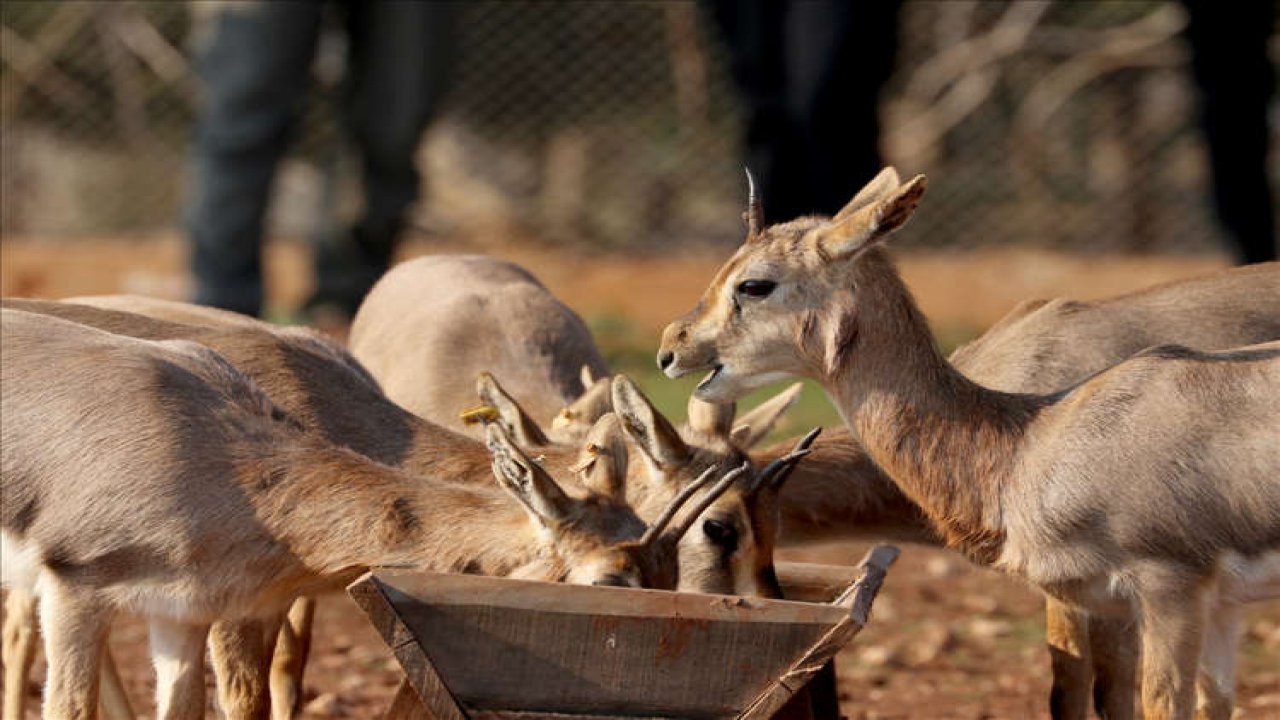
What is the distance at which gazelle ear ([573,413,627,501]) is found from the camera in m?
5.26

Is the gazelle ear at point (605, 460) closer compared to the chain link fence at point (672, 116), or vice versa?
the gazelle ear at point (605, 460)

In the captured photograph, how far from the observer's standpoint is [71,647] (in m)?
5.04

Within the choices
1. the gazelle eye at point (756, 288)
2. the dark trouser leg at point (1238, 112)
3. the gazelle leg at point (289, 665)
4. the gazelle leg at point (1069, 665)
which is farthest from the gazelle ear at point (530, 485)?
the dark trouser leg at point (1238, 112)

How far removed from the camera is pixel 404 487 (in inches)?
207

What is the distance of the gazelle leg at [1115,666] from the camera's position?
6.01m

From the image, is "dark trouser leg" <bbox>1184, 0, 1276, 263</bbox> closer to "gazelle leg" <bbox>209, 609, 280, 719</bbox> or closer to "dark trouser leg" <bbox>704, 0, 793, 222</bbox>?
"dark trouser leg" <bbox>704, 0, 793, 222</bbox>

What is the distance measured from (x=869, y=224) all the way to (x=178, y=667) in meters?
1.87

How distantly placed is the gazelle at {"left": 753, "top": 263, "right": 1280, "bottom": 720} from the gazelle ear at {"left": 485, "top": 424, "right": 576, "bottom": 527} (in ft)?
4.17

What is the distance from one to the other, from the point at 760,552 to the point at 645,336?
6394 mm

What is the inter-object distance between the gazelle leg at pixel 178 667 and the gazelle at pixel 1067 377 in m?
1.62

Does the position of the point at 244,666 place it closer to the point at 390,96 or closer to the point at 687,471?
the point at 687,471

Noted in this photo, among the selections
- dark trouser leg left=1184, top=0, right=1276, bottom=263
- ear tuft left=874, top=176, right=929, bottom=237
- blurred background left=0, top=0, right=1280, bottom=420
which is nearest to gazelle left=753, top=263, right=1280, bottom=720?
ear tuft left=874, top=176, right=929, bottom=237

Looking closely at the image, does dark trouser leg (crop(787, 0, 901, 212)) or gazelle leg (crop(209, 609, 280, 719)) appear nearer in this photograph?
gazelle leg (crop(209, 609, 280, 719))

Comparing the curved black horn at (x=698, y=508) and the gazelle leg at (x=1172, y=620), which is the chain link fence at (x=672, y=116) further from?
the curved black horn at (x=698, y=508)
